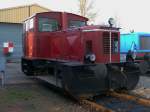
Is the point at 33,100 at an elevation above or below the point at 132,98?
below

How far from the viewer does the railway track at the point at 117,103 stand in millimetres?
8884

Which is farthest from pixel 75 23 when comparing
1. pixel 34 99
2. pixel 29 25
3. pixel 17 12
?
pixel 17 12

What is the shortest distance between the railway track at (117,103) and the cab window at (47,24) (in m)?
3.88

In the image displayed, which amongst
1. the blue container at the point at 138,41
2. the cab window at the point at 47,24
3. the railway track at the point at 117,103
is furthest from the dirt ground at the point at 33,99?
the blue container at the point at 138,41

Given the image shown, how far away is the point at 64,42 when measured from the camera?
11.8m

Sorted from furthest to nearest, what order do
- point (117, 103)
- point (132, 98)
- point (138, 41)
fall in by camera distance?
point (138, 41)
point (132, 98)
point (117, 103)

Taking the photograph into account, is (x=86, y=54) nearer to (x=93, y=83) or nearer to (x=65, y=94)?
(x=93, y=83)

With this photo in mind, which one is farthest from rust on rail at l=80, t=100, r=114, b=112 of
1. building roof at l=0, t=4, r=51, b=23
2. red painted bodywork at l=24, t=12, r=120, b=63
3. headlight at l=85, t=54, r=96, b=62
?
building roof at l=0, t=4, r=51, b=23

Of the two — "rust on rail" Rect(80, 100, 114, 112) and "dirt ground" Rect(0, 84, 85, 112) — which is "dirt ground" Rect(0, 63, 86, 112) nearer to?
"dirt ground" Rect(0, 84, 85, 112)

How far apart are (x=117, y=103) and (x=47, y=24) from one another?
205 inches

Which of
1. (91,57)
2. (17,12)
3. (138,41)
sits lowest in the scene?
(91,57)

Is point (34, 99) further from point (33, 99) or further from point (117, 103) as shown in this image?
point (117, 103)

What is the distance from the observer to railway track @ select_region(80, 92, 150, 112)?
8.88 meters

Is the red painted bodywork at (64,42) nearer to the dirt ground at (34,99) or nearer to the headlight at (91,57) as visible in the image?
the headlight at (91,57)
